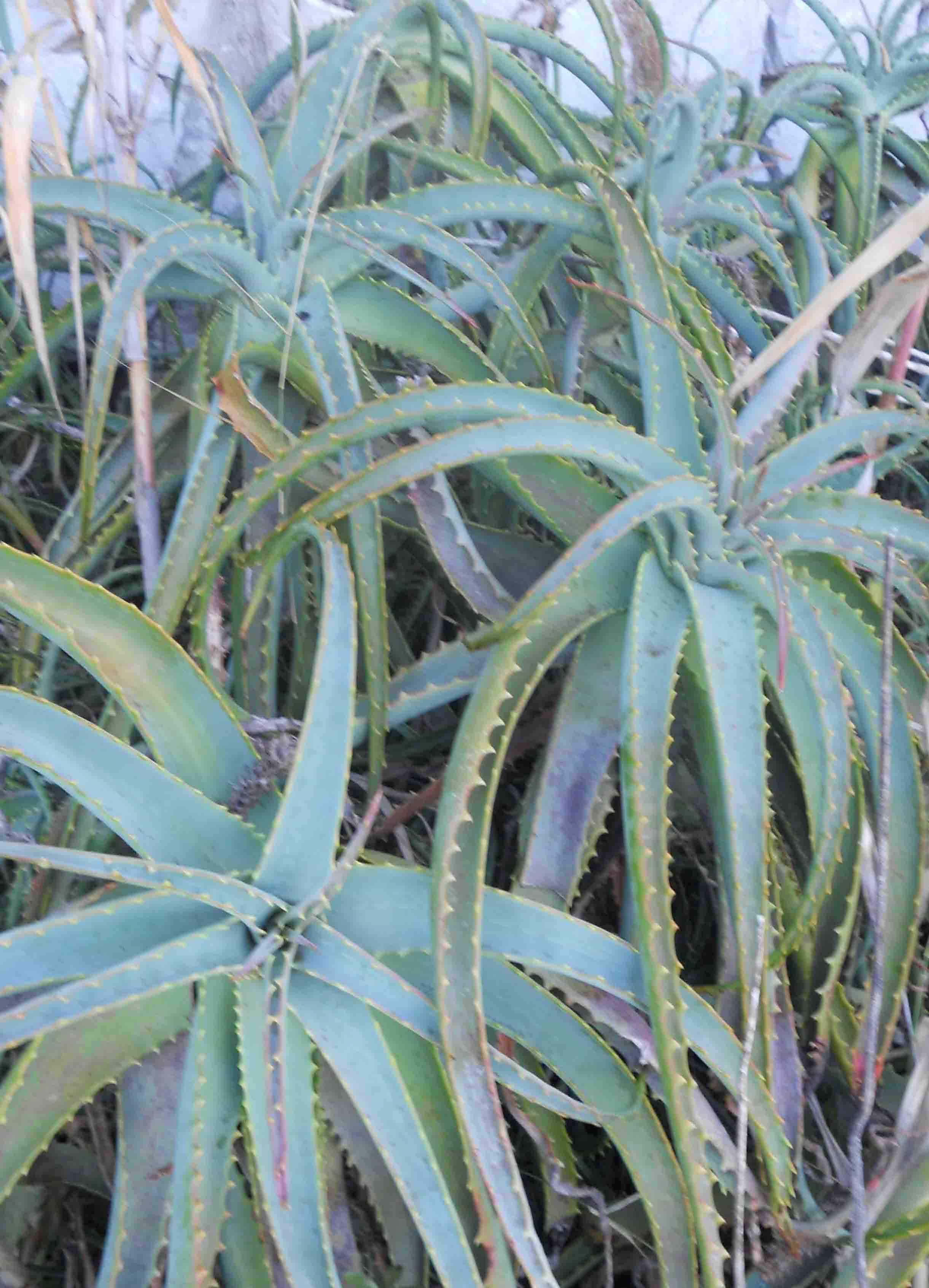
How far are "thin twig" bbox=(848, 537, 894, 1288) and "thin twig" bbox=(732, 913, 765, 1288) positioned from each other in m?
0.06

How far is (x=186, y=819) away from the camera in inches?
22.7

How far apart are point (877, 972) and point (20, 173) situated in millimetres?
699

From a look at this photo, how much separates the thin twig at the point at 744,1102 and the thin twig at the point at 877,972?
0.06 m

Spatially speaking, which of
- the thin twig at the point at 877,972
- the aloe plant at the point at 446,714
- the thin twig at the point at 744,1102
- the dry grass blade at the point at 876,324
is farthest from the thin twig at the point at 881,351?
the thin twig at the point at 744,1102

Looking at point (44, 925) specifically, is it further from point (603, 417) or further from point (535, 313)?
point (535, 313)

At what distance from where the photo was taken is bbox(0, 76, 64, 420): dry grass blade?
50 cm

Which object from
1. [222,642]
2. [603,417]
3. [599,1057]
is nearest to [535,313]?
[603,417]

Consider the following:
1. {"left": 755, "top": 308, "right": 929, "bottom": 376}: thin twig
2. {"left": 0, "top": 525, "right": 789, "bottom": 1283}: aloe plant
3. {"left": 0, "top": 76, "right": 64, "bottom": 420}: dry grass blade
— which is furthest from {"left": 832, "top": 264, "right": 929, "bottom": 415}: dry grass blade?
{"left": 0, "top": 76, "right": 64, "bottom": 420}: dry grass blade

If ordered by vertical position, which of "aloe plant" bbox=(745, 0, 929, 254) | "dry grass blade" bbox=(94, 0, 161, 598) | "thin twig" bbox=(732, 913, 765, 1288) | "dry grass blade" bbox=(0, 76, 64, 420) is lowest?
"thin twig" bbox=(732, 913, 765, 1288)

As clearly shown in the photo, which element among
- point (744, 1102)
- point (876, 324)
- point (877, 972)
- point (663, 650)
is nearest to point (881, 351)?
point (876, 324)

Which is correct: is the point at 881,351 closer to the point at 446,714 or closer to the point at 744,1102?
the point at 446,714

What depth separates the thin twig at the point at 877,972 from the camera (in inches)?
22.4

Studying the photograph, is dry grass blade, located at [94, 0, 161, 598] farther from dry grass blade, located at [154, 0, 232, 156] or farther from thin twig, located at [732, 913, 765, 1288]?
thin twig, located at [732, 913, 765, 1288]

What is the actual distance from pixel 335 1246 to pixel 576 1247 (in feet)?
0.58
